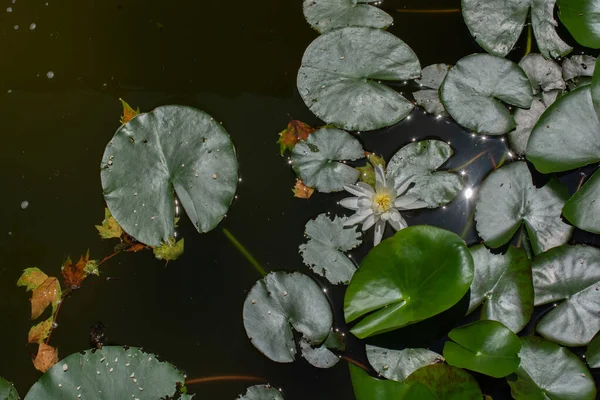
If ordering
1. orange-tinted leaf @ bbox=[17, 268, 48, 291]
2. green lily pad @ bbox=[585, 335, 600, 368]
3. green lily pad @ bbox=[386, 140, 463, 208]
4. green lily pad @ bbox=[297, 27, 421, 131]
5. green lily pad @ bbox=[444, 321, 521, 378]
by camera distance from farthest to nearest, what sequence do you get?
orange-tinted leaf @ bbox=[17, 268, 48, 291] < green lily pad @ bbox=[297, 27, 421, 131] < green lily pad @ bbox=[386, 140, 463, 208] < green lily pad @ bbox=[585, 335, 600, 368] < green lily pad @ bbox=[444, 321, 521, 378]

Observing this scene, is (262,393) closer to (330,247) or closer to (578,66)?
(330,247)

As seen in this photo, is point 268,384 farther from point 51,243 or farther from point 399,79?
point 399,79

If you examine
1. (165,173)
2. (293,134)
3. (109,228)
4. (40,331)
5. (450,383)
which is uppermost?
(293,134)

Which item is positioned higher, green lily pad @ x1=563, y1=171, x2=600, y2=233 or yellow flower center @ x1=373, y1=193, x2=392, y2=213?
green lily pad @ x1=563, y1=171, x2=600, y2=233

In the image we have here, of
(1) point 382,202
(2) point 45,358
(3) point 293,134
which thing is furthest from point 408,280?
(2) point 45,358

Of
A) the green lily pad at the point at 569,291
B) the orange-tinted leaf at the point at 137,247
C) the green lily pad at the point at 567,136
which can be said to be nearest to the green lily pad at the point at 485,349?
the green lily pad at the point at 569,291

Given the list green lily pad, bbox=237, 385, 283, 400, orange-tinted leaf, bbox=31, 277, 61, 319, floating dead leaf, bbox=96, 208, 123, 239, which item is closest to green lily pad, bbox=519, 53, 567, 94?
green lily pad, bbox=237, 385, 283, 400

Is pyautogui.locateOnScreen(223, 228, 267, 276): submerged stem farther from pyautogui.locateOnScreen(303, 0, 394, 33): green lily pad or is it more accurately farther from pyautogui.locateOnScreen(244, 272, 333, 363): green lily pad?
pyautogui.locateOnScreen(303, 0, 394, 33): green lily pad
